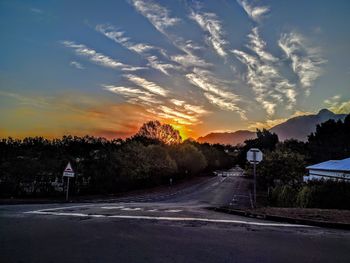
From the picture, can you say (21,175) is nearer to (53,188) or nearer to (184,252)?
(53,188)

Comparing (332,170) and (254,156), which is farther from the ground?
(254,156)

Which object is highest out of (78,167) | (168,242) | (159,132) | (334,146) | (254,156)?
(159,132)

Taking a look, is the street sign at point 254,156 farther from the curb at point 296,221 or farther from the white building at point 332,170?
the white building at point 332,170

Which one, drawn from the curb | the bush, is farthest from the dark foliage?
the curb

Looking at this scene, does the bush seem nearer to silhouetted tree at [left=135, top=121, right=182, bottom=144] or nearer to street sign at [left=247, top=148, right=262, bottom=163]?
street sign at [left=247, top=148, right=262, bottom=163]

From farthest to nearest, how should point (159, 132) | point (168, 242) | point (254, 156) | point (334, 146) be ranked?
point (159, 132) < point (334, 146) < point (254, 156) < point (168, 242)

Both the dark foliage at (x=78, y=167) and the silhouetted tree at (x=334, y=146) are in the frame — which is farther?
the silhouetted tree at (x=334, y=146)

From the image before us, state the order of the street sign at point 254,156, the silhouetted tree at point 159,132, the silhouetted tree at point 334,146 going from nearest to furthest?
the street sign at point 254,156, the silhouetted tree at point 334,146, the silhouetted tree at point 159,132

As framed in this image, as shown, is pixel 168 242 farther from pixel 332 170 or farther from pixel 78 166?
pixel 78 166

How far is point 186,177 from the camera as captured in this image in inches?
3324

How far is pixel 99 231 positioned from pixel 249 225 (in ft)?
12.5

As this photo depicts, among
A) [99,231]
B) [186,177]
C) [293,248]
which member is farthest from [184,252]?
[186,177]

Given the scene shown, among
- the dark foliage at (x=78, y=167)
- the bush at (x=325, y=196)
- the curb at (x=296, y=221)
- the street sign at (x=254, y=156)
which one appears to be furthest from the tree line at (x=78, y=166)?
the curb at (x=296, y=221)

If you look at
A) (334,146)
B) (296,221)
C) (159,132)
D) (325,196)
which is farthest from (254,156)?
(159,132)
